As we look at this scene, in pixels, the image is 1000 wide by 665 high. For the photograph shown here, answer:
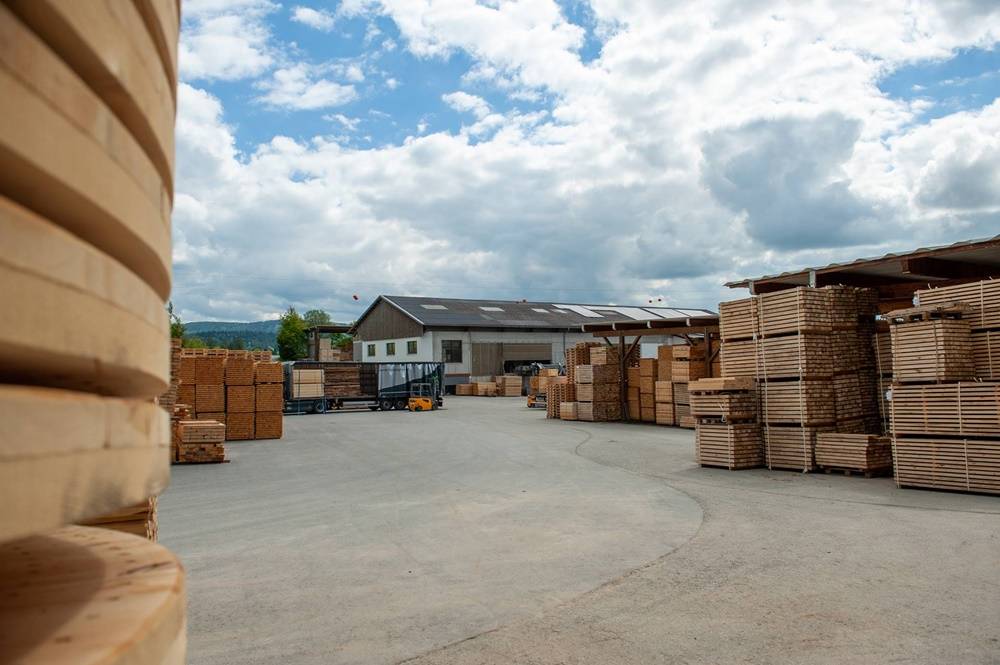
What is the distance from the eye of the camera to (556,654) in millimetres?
4844

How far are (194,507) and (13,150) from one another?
36.0 ft

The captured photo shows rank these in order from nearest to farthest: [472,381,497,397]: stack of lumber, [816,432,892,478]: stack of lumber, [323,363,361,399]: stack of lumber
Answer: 1. [816,432,892,478]: stack of lumber
2. [323,363,361,399]: stack of lumber
3. [472,381,497,397]: stack of lumber

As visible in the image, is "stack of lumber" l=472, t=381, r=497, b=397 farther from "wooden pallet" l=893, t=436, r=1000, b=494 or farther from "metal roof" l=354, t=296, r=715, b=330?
"wooden pallet" l=893, t=436, r=1000, b=494

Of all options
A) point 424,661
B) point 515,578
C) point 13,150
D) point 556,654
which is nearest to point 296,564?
point 515,578

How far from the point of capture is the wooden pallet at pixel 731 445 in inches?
540

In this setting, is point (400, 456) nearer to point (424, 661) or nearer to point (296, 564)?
point (296, 564)

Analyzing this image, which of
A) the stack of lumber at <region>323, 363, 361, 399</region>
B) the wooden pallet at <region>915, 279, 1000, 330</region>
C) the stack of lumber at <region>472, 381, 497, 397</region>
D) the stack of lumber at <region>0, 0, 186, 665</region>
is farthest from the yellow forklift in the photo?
the stack of lumber at <region>0, 0, 186, 665</region>

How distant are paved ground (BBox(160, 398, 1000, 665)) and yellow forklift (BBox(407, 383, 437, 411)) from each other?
69.2 ft

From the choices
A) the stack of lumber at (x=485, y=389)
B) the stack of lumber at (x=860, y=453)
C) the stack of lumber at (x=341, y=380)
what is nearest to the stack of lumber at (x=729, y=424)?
the stack of lumber at (x=860, y=453)

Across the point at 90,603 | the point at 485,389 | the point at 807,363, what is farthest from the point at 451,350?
the point at 90,603

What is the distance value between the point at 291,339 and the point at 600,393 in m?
55.4

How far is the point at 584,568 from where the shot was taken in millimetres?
6984

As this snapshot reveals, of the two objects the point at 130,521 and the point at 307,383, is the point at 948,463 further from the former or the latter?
the point at 307,383

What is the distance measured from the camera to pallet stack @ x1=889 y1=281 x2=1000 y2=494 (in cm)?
1032
